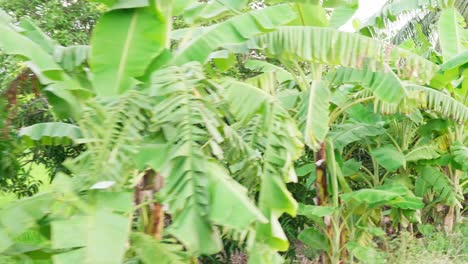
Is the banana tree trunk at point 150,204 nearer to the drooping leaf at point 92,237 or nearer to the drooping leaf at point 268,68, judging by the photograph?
the drooping leaf at point 92,237

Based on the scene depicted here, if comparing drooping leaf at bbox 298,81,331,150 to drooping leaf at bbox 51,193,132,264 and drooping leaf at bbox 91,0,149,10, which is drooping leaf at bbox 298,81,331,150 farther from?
drooping leaf at bbox 51,193,132,264

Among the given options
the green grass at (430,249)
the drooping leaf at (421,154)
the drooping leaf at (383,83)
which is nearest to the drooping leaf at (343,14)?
the drooping leaf at (383,83)

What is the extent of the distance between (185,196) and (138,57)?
3.56ft

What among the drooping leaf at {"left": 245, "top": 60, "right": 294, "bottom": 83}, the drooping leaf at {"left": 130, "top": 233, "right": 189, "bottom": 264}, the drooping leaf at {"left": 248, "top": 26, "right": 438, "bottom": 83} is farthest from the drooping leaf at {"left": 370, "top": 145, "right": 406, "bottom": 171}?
the drooping leaf at {"left": 130, "top": 233, "right": 189, "bottom": 264}

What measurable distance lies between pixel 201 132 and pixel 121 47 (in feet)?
2.81

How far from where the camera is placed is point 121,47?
11.1 ft

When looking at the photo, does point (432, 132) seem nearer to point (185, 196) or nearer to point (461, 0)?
point (185, 196)

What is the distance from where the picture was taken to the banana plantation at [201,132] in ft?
9.19

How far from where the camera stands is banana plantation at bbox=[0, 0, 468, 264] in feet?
9.19

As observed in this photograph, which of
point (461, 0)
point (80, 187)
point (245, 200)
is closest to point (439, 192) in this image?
point (245, 200)

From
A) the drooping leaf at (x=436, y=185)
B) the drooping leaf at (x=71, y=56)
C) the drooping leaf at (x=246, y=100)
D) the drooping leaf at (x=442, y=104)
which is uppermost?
the drooping leaf at (x=71, y=56)

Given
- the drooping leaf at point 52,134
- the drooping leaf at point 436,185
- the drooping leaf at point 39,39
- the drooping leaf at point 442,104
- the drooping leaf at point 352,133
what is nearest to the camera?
the drooping leaf at point 39,39

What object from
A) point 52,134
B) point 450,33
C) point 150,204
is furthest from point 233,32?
point 450,33

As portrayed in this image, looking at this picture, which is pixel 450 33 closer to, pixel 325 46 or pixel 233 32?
pixel 325 46
